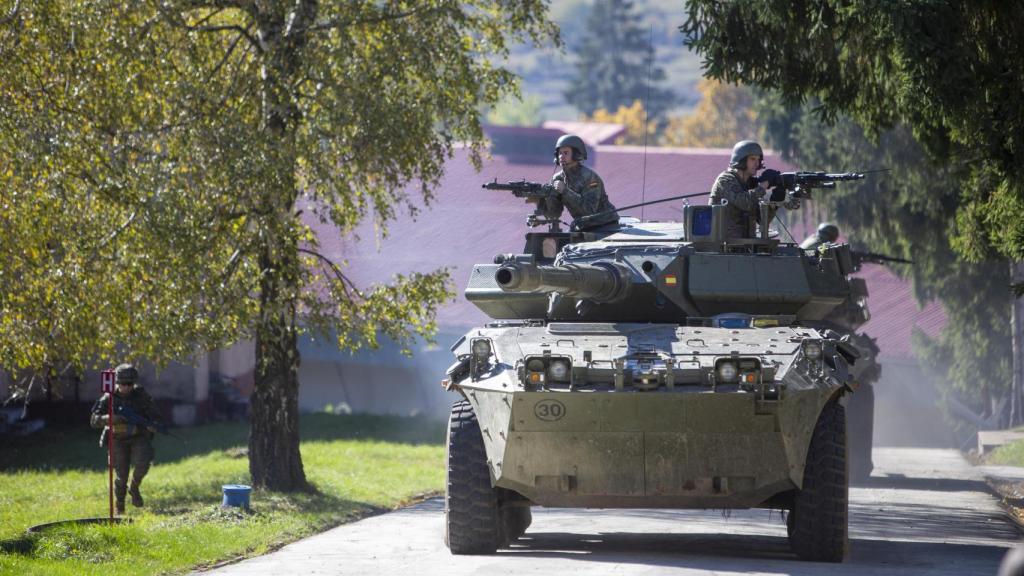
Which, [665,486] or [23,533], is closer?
[665,486]

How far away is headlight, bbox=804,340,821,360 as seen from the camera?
11703mm

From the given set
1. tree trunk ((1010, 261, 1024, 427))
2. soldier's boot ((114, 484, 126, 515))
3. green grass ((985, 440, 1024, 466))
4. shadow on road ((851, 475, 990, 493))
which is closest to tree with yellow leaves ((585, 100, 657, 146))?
tree trunk ((1010, 261, 1024, 427))

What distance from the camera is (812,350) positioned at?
11.7 meters

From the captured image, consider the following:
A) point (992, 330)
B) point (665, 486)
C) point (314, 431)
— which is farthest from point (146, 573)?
point (992, 330)

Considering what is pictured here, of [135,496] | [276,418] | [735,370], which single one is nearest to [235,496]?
[135,496]

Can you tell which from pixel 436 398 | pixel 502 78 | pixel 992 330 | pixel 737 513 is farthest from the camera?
pixel 436 398

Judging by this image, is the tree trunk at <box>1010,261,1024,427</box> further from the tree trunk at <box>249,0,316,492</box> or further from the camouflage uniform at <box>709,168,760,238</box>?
the camouflage uniform at <box>709,168,760,238</box>

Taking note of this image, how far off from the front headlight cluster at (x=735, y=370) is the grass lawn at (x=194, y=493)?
4.16 meters

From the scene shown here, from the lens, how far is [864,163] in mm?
32125

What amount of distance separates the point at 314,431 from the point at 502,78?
11.1m

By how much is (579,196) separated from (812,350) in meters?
3.99

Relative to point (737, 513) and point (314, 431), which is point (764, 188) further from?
point (314, 431)

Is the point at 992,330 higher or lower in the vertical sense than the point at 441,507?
higher

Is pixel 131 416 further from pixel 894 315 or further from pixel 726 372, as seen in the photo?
pixel 894 315
